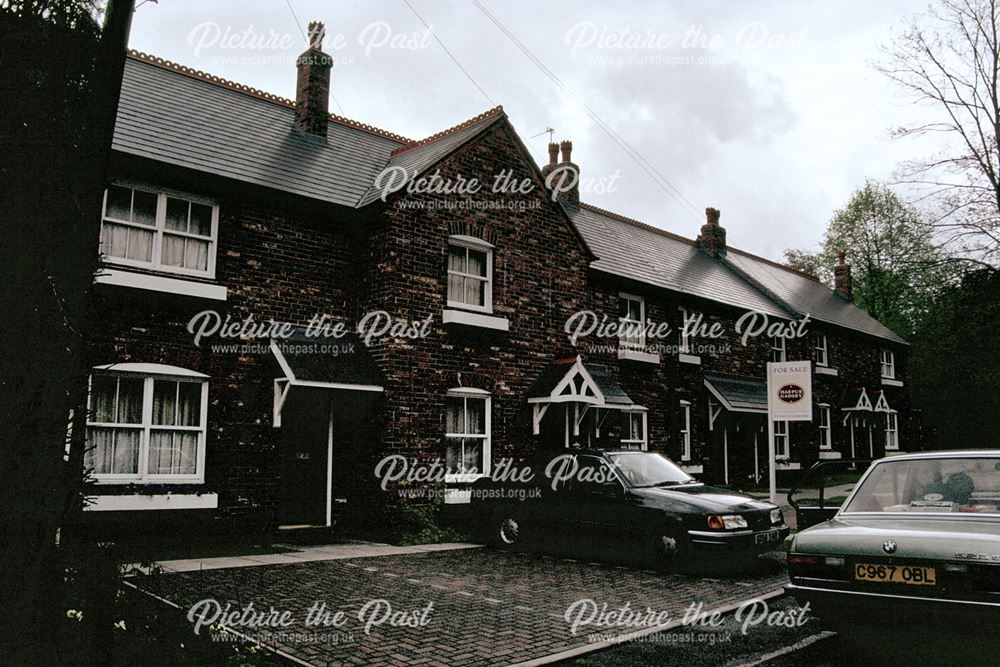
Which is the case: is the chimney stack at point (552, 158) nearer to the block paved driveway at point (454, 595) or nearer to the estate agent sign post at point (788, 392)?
the estate agent sign post at point (788, 392)

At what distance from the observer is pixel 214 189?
1212 cm

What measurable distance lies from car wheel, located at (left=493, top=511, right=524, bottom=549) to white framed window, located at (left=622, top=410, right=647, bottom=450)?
293 inches

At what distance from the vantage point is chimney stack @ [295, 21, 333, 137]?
15.7m

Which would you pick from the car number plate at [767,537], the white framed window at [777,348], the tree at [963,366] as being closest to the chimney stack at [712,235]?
the white framed window at [777,348]

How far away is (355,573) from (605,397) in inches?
320

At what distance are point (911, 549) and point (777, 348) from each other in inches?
872

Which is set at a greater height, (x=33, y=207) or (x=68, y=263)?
(x=33, y=207)

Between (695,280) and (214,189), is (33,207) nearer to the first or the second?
(214,189)

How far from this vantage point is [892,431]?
1276 inches

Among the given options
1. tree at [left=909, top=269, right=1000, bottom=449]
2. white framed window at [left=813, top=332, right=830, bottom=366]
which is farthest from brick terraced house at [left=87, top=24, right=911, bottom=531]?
tree at [left=909, top=269, right=1000, bottom=449]

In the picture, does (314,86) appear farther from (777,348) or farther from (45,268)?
(777,348)

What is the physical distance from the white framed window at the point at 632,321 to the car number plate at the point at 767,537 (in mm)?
9642

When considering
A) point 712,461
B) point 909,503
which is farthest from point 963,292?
point 909,503

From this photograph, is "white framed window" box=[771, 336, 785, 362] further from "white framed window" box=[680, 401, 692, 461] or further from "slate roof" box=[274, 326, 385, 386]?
"slate roof" box=[274, 326, 385, 386]
